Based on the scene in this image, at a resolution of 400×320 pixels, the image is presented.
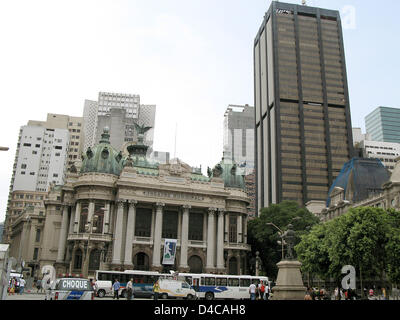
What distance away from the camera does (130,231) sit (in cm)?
7575

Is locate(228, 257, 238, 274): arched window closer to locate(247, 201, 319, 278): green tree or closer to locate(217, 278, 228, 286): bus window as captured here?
locate(247, 201, 319, 278): green tree

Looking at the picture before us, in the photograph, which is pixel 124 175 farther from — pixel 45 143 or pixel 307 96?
pixel 307 96

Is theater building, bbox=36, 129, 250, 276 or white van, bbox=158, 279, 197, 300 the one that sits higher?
theater building, bbox=36, 129, 250, 276

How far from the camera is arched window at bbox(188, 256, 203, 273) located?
Answer: 262 feet

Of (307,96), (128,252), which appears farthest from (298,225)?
(307,96)

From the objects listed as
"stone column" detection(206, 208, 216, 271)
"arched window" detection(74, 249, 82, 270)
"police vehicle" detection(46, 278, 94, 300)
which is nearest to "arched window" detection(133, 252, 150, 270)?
"arched window" detection(74, 249, 82, 270)

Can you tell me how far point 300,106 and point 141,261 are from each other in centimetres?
10009

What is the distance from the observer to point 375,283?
2633 inches

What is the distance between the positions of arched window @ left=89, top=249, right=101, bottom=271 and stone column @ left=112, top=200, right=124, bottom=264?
3.26 meters

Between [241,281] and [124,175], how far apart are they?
33.9m

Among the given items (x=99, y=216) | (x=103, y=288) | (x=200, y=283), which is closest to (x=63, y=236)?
(x=99, y=216)

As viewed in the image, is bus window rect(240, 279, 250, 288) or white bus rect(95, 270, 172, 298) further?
bus window rect(240, 279, 250, 288)

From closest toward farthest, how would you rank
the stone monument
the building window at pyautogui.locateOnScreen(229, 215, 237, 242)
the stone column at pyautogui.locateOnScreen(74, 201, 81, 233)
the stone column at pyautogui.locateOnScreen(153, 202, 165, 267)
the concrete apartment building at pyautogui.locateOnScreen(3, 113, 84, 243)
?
1. the stone monument
2. the stone column at pyautogui.locateOnScreen(153, 202, 165, 267)
3. the stone column at pyautogui.locateOnScreen(74, 201, 81, 233)
4. the building window at pyautogui.locateOnScreen(229, 215, 237, 242)
5. the concrete apartment building at pyautogui.locateOnScreen(3, 113, 84, 243)

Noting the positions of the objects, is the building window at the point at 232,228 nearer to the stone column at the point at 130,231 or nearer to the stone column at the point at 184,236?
the stone column at the point at 184,236
